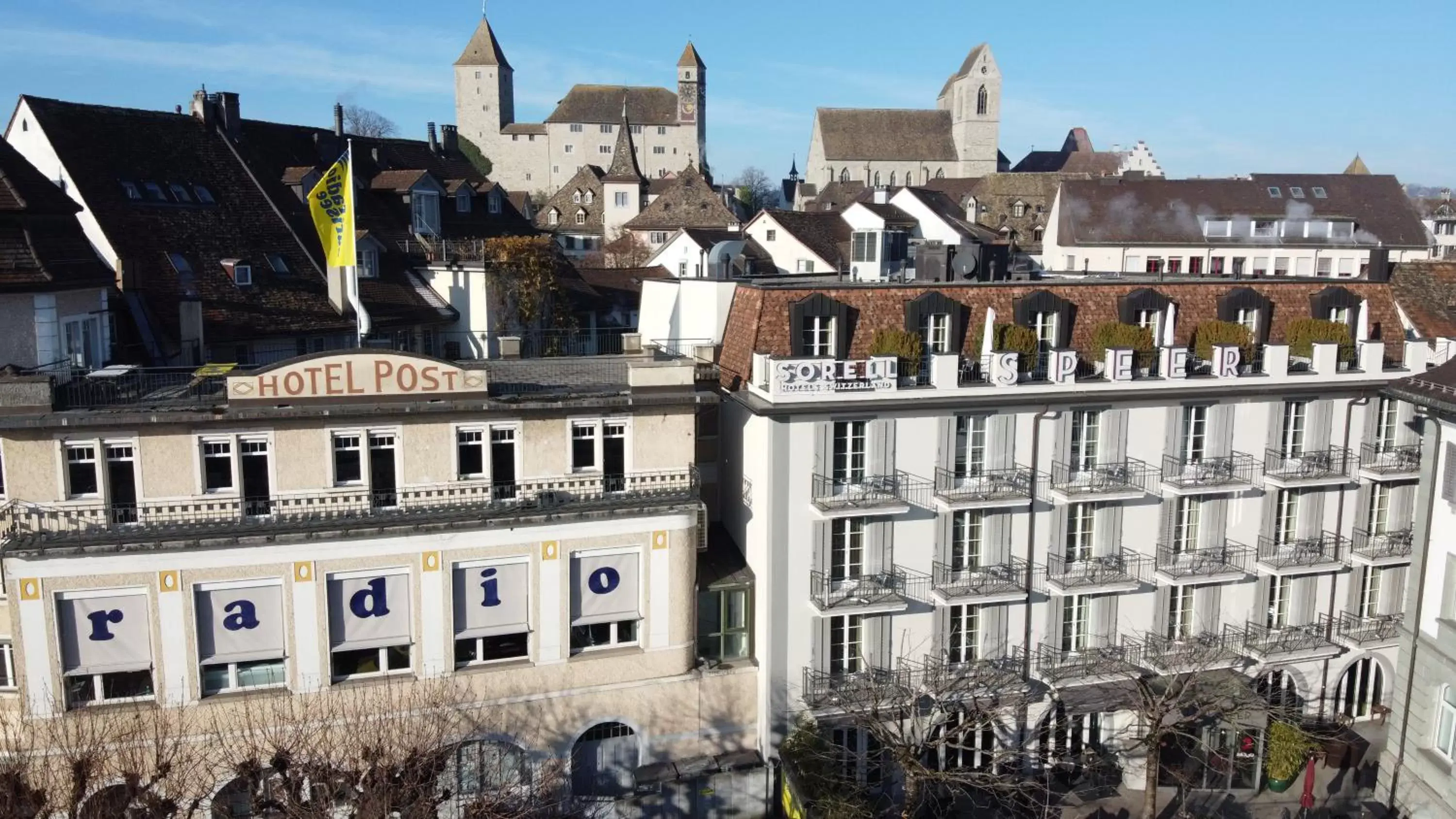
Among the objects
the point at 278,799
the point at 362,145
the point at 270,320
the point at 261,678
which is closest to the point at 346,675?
the point at 261,678

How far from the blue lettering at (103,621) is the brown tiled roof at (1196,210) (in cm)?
5467

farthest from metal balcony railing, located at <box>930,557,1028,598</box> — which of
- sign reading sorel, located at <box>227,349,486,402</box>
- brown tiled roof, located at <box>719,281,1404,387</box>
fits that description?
sign reading sorel, located at <box>227,349,486,402</box>

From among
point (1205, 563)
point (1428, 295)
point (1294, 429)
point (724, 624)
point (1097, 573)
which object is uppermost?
point (1428, 295)

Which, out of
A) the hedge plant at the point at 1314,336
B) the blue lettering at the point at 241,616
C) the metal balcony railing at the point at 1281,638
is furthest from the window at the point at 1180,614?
the blue lettering at the point at 241,616

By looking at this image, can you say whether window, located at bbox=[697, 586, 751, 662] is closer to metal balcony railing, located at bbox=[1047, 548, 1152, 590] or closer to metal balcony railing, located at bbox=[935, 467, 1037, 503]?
metal balcony railing, located at bbox=[935, 467, 1037, 503]

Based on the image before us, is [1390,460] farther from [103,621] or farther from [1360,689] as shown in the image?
[103,621]

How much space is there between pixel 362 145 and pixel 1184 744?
4328 cm

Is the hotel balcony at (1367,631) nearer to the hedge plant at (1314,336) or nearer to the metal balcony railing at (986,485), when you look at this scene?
the hedge plant at (1314,336)

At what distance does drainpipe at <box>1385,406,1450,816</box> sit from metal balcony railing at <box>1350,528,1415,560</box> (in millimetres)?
2410

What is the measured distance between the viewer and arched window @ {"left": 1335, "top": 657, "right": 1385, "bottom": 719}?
3138 cm

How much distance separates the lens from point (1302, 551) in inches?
1171

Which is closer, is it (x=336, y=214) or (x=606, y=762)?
(x=606, y=762)

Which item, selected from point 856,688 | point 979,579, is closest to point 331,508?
point 856,688

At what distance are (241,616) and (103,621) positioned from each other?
8.66 feet
